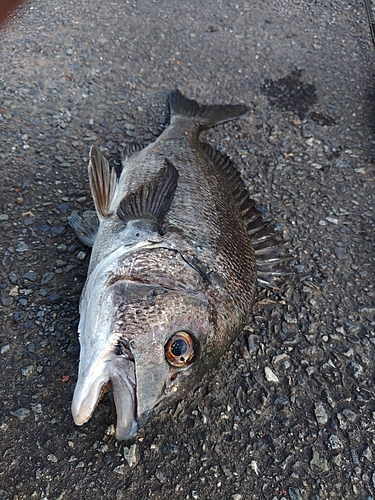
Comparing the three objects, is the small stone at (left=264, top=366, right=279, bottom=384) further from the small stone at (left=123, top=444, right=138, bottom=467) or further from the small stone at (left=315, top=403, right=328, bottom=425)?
the small stone at (left=123, top=444, right=138, bottom=467)

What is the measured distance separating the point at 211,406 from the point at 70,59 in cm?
369

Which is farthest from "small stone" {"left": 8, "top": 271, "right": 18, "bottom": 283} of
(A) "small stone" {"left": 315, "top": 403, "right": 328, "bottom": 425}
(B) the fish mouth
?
(A) "small stone" {"left": 315, "top": 403, "right": 328, "bottom": 425}

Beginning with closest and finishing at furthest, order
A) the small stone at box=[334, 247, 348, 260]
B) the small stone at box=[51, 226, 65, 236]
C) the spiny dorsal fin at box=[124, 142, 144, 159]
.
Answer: the small stone at box=[51, 226, 65, 236] < the small stone at box=[334, 247, 348, 260] < the spiny dorsal fin at box=[124, 142, 144, 159]

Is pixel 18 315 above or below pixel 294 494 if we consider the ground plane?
below

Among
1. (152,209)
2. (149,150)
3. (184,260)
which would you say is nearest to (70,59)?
(149,150)

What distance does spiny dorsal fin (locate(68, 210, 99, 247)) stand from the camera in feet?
9.95

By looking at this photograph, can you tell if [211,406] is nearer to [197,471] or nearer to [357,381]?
[197,471]

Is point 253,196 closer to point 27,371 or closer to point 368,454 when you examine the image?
point 368,454

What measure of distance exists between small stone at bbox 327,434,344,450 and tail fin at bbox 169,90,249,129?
2545 millimetres

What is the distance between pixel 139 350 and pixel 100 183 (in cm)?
137

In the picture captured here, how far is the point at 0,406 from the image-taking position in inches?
93.7

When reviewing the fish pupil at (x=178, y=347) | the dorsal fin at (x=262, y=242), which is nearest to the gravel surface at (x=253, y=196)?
the dorsal fin at (x=262, y=242)

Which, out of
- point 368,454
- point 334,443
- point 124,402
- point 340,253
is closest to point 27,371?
point 124,402

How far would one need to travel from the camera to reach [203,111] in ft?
13.2
